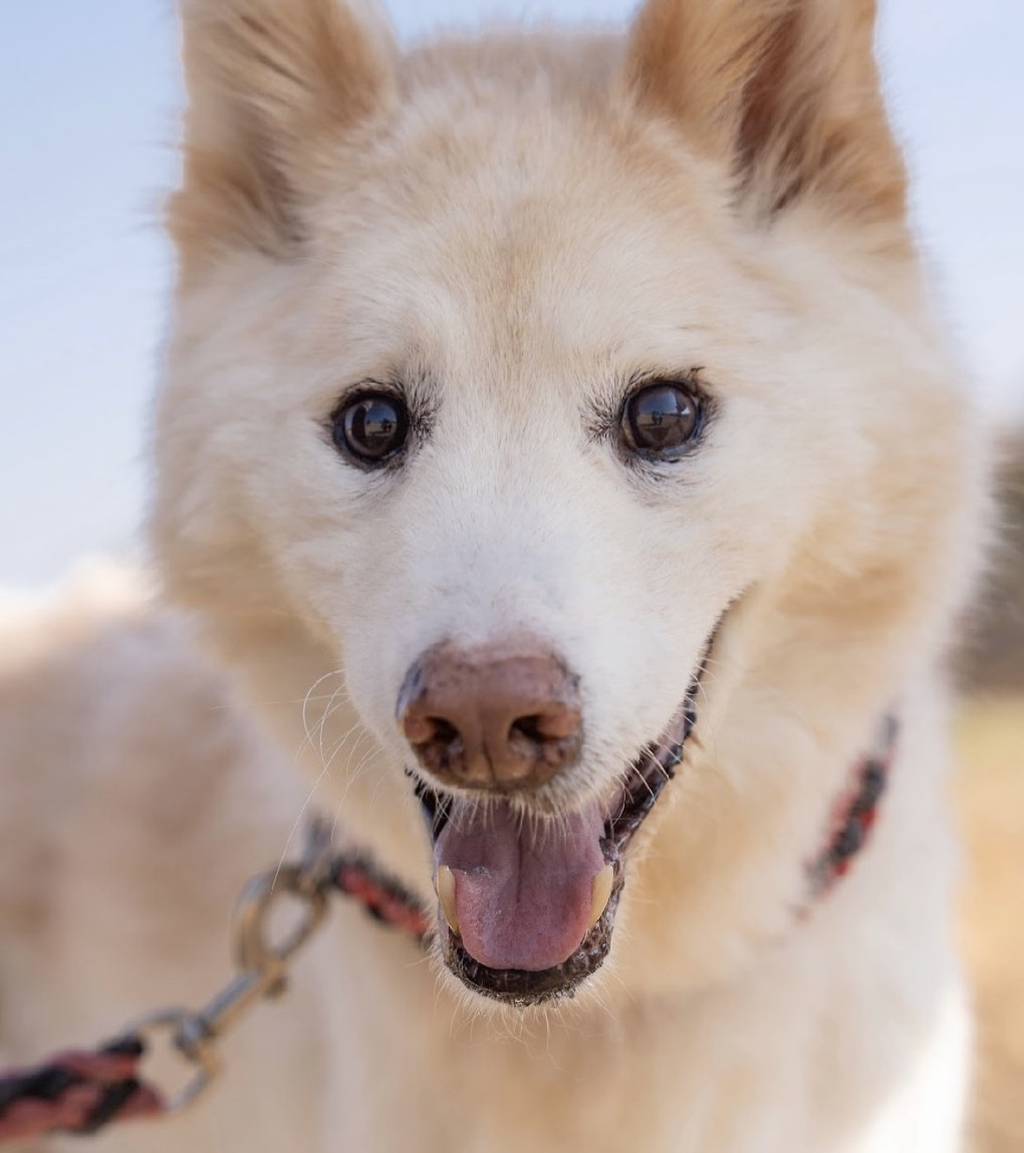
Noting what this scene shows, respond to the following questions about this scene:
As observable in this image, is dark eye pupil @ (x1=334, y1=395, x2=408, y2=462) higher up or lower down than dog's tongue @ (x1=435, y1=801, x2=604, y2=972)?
higher up

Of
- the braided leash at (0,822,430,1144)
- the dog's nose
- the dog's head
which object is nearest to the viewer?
the dog's nose

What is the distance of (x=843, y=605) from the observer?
2.26 m

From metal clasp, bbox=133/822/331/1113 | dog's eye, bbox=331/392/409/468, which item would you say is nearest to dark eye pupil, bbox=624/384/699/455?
dog's eye, bbox=331/392/409/468

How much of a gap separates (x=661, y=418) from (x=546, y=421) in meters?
0.19

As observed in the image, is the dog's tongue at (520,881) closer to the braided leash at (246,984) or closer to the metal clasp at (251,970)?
the braided leash at (246,984)

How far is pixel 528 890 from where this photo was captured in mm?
1957

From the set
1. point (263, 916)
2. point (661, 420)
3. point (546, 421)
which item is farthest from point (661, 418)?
point (263, 916)

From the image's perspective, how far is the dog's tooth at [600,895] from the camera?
1956 mm

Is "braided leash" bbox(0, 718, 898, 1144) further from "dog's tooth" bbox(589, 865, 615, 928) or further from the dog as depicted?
"dog's tooth" bbox(589, 865, 615, 928)

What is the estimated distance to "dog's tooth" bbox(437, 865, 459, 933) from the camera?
194cm

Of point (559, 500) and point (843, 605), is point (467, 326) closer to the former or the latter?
point (559, 500)

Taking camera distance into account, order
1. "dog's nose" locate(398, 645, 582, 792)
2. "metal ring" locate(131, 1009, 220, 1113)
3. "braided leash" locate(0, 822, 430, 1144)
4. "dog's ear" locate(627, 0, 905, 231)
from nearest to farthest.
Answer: "dog's nose" locate(398, 645, 582, 792)
"dog's ear" locate(627, 0, 905, 231)
"braided leash" locate(0, 822, 430, 1144)
"metal ring" locate(131, 1009, 220, 1113)

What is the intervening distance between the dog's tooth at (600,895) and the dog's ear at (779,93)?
1.17 meters

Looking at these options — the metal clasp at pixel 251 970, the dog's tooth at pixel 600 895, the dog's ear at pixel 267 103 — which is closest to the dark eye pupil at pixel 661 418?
the dog's tooth at pixel 600 895
